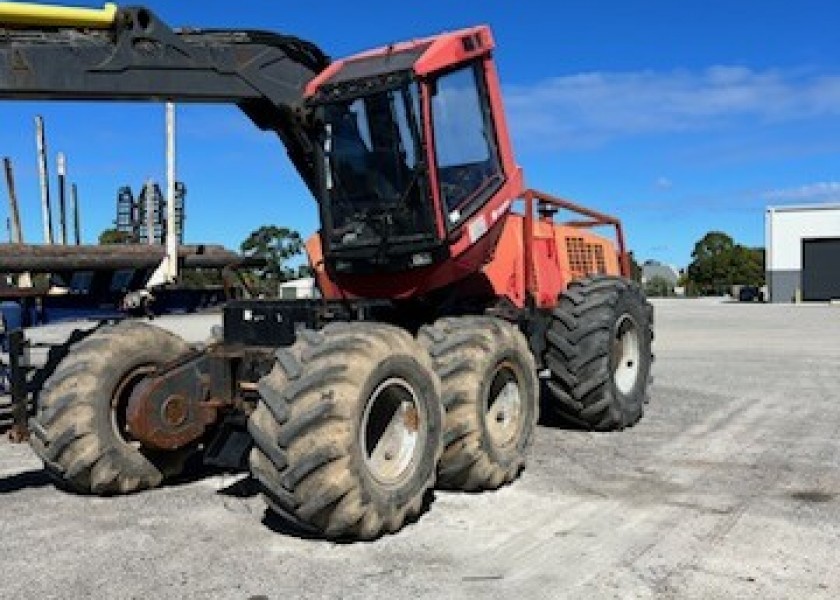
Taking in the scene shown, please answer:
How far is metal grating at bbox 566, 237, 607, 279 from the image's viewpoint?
429 inches

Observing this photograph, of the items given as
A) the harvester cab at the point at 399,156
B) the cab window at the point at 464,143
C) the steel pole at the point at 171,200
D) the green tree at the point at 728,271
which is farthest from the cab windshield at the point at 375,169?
the green tree at the point at 728,271

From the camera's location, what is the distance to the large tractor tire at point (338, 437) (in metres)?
5.58

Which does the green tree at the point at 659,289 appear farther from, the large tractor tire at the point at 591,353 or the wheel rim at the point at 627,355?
the large tractor tire at the point at 591,353

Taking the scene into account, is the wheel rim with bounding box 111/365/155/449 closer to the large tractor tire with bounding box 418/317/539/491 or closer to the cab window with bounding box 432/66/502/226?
the large tractor tire with bounding box 418/317/539/491

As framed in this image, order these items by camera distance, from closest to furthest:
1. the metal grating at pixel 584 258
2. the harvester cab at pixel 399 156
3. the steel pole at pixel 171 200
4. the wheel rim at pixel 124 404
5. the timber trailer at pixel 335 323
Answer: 1. the timber trailer at pixel 335 323
2. the wheel rim at pixel 124 404
3. the harvester cab at pixel 399 156
4. the metal grating at pixel 584 258
5. the steel pole at pixel 171 200

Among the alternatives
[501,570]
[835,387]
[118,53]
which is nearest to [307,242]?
[118,53]

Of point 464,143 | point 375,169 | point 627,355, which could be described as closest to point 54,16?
point 375,169

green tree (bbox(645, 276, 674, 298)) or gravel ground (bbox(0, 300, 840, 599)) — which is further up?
green tree (bbox(645, 276, 674, 298))

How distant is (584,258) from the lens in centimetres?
1127

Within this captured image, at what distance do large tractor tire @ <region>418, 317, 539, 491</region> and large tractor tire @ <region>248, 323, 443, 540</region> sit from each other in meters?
0.59

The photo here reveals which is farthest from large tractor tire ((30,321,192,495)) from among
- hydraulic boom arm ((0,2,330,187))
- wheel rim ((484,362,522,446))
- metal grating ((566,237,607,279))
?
metal grating ((566,237,607,279))

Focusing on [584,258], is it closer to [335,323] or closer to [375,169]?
[375,169]

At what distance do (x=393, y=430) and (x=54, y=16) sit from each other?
351 centimetres

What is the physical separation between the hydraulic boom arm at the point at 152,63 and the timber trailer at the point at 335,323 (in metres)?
0.01
